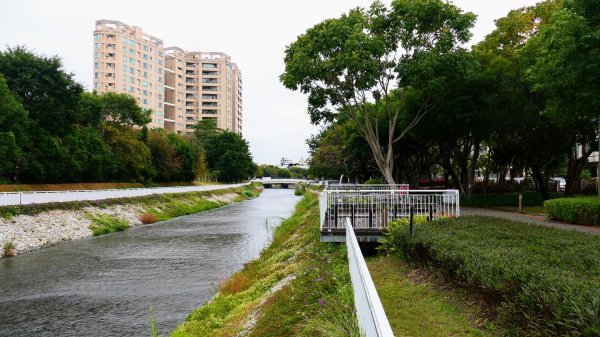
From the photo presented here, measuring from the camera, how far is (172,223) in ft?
113

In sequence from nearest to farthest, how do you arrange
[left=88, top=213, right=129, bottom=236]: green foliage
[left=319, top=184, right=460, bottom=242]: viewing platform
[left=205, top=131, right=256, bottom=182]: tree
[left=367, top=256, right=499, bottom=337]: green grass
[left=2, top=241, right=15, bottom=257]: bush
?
1. [left=367, top=256, right=499, bottom=337]: green grass
2. [left=319, top=184, right=460, bottom=242]: viewing platform
3. [left=2, top=241, right=15, bottom=257]: bush
4. [left=88, top=213, right=129, bottom=236]: green foliage
5. [left=205, top=131, right=256, bottom=182]: tree

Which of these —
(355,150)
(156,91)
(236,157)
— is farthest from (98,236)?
(156,91)

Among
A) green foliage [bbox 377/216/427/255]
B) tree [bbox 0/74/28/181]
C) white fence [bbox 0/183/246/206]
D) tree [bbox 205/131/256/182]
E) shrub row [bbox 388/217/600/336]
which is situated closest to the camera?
shrub row [bbox 388/217/600/336]

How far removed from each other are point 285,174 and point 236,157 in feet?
260

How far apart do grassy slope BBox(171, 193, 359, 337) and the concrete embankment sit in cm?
1328

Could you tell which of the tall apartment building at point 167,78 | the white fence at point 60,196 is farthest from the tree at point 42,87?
the tall apartment building at point 167,78

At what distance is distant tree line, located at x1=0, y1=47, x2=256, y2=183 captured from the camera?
31.7m

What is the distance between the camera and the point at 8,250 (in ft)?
64.3

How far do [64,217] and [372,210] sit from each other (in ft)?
64.6

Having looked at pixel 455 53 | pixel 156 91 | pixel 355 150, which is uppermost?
pixel 156 91

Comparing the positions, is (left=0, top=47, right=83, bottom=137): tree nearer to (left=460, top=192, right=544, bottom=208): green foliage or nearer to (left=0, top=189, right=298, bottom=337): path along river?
(left=0, top=189, right=298, bottom=337): path along river

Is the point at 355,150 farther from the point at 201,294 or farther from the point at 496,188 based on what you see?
the point at 201,294

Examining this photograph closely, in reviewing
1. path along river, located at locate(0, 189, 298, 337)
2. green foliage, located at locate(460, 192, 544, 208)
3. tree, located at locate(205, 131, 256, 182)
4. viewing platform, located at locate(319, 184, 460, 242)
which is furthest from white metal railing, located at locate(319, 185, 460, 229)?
tree, located at locate(205, 131, 256, 182)

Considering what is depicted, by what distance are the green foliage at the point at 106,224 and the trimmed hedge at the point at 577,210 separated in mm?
23282
